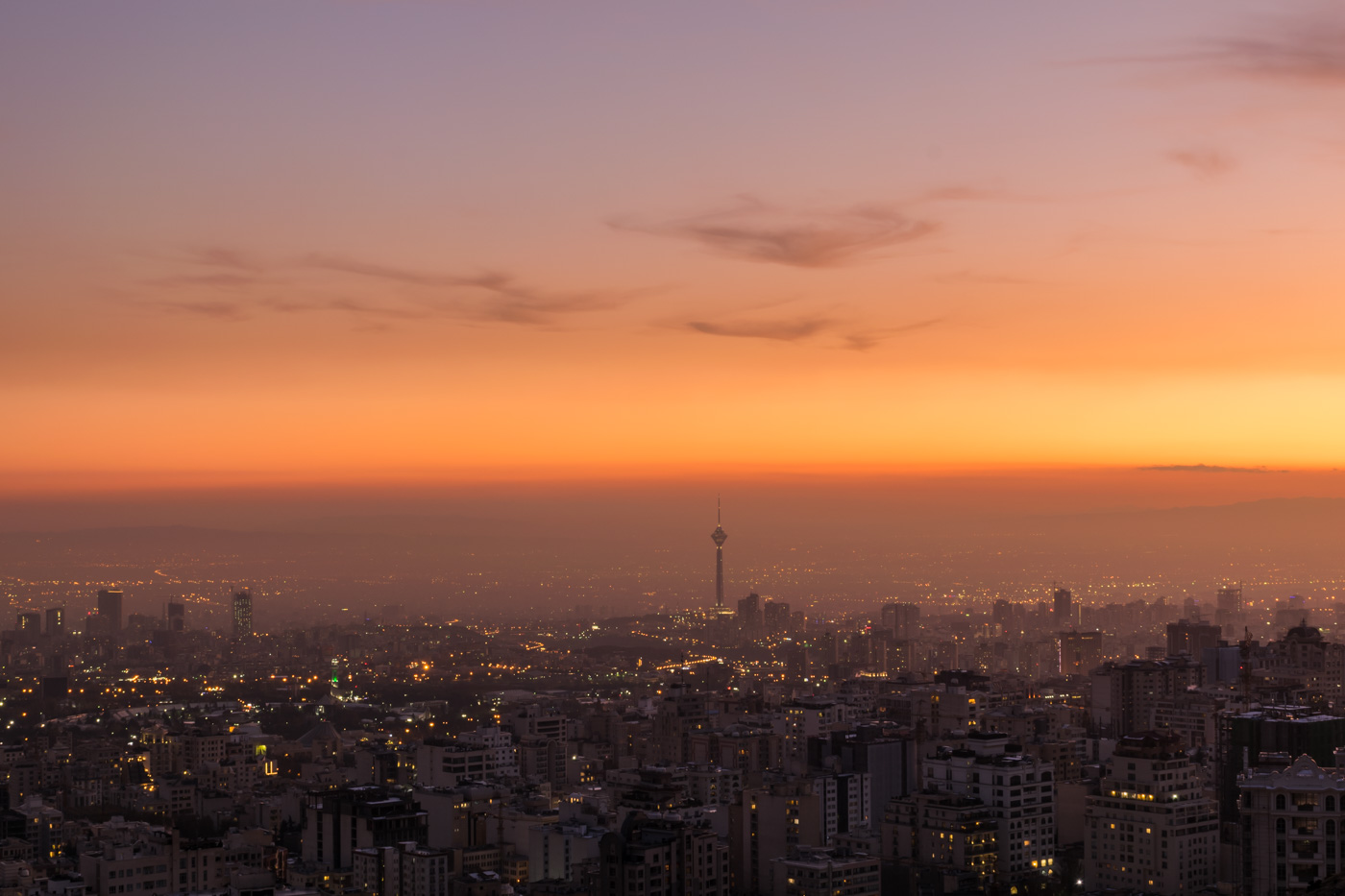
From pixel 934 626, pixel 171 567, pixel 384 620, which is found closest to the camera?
pixel 934 626

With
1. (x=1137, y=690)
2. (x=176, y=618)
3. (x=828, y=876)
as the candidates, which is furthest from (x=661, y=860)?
(x=176, y=618)

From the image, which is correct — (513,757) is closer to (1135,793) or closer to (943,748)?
(943,748)

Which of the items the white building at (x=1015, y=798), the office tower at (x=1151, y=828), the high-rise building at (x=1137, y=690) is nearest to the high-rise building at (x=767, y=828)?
the white building at (x=1015, y=798)

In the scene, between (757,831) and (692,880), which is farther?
(757,831)

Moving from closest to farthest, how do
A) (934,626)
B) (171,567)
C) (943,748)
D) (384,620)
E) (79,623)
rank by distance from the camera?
1. (943,748)
2. (934,626)
3. (79,623)
4. (384,620)
5. (171,567)

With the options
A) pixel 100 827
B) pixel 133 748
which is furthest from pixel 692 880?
pixel 133 748

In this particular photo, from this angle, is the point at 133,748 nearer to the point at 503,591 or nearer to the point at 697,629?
the point at 697,629

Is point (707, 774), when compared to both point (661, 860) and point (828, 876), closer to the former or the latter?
point (828, 876)
